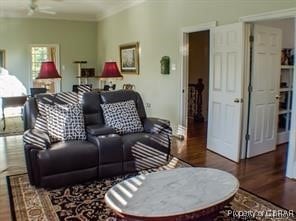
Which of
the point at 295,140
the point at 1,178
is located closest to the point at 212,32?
the point at 295,140

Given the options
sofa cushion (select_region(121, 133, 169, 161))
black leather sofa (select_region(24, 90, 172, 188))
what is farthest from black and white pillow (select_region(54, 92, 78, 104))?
sofa cushion (select_region(121, 133, 169, 161))

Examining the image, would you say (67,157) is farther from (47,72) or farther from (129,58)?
(129,58)

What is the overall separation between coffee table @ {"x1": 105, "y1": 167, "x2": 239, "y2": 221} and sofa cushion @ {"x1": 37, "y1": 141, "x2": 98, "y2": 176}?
1038 millimetres

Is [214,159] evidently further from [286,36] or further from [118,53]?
[118,53]

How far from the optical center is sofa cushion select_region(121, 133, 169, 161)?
12.3 ft

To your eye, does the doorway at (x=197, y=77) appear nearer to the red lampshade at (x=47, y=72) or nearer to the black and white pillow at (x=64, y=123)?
the red lampshade at (x=47, y=72)

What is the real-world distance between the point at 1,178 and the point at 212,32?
3.63 metres

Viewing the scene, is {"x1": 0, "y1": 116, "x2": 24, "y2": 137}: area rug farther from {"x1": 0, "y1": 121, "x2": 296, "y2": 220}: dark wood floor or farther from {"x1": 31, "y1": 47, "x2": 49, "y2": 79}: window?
{"x1": 31, "y1": 47, "x2": 49, "y2": 79}: window

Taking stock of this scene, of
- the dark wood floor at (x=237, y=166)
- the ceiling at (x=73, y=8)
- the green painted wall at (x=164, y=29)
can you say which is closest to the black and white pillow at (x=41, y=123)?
the dark wood floor at (x=237, y=166)

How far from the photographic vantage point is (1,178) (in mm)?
3668

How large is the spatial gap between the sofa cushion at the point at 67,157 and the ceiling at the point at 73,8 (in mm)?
4458

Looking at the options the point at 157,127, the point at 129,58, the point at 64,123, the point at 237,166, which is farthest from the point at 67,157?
the point at 129,58

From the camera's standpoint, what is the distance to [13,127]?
675 centimetres

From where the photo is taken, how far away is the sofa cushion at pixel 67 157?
3.27 metres
